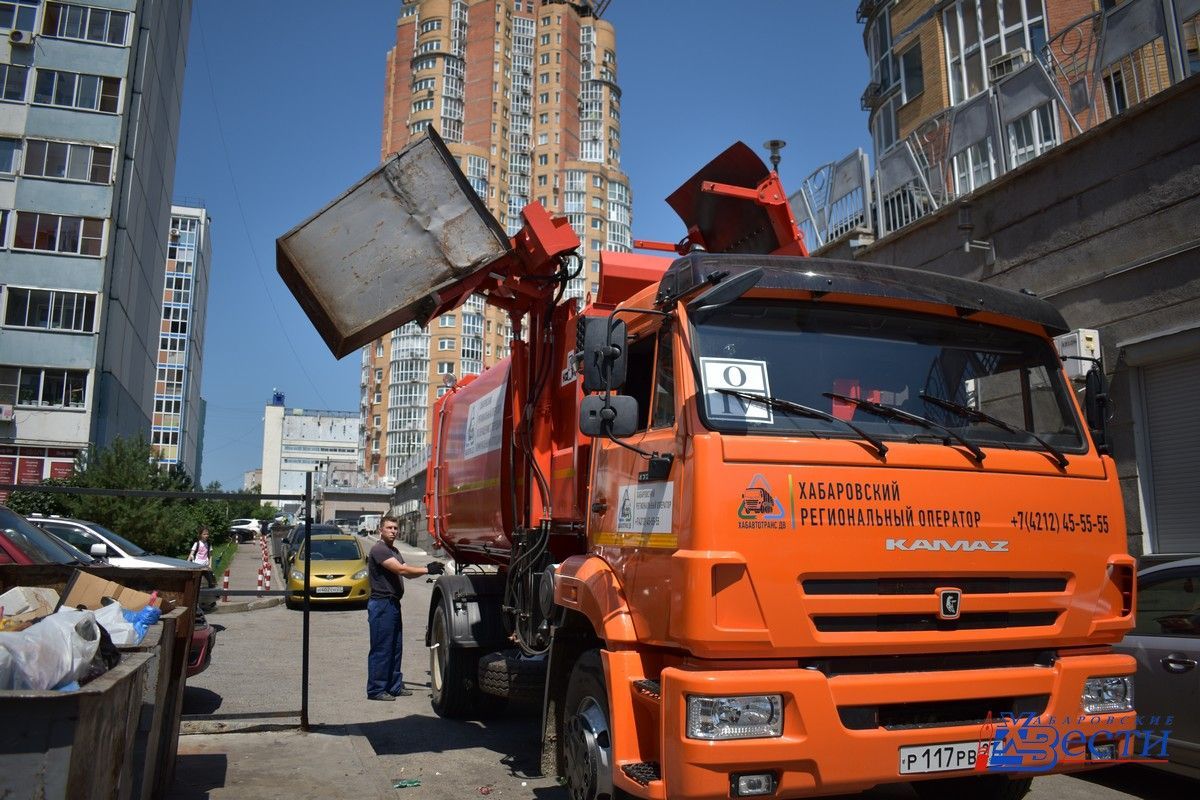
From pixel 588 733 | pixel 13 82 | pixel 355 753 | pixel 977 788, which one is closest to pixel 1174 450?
pixel 977 788

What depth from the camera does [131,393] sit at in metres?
42.7

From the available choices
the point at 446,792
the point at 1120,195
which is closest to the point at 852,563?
the point at 446,792

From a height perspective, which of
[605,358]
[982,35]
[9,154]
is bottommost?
[605,358]

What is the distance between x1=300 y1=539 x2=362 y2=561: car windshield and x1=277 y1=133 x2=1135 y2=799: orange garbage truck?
14650mm

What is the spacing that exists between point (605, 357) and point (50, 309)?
37.8 meters

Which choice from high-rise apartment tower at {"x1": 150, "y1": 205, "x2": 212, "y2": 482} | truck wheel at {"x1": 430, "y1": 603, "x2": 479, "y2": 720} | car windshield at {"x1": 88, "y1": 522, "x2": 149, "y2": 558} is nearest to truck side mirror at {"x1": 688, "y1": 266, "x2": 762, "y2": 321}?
truck wheel at {"x1": 430, "y1": 603, "x2": 479, "y2": 720}

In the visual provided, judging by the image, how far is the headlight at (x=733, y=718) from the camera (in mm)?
3412

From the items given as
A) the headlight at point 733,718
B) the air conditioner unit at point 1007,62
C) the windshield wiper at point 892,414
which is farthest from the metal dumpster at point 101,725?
the air conditioner unit at point 1007,62

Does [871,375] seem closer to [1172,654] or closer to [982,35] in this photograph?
[1172,654]

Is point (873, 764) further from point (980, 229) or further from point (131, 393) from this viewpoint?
point (131, 393)

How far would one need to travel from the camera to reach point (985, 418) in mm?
4184

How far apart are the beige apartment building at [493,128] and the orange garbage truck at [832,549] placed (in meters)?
90.8

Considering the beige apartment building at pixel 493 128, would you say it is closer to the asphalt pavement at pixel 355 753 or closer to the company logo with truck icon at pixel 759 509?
the asphalt pavement at pixel 355 753

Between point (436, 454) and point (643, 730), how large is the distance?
245 inches
